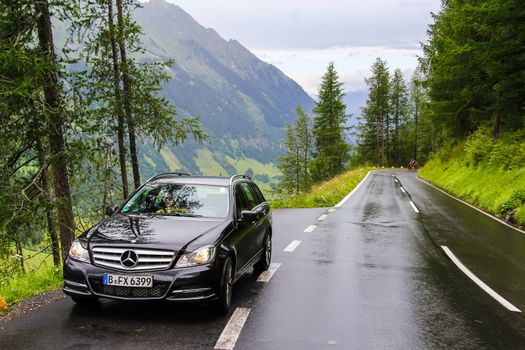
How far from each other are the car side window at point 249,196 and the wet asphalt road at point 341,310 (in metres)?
1.19

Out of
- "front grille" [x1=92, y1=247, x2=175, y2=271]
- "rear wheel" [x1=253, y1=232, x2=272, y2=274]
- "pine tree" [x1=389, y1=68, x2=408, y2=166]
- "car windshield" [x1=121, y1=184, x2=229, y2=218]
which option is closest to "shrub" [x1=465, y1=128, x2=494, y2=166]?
"rear wheel" [x1=253, y1=232, x2=272, y2=274]

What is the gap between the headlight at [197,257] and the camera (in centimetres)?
550

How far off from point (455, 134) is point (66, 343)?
135 feet

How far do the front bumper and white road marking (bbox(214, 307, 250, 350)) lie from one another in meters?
0.38

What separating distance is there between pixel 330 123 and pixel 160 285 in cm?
6062

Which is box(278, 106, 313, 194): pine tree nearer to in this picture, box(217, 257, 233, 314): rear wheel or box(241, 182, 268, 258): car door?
box(241, 182, 268, 258): car door

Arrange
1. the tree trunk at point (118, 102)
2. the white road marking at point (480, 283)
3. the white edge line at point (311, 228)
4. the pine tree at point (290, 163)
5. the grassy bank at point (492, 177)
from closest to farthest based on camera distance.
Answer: the white road marking at point (480, 283)
the white edge line at point (311, 228)
the tree trunk at point (118, 102)
the grassy bank at point (492, 177)
the pine tree at point (290, 163)

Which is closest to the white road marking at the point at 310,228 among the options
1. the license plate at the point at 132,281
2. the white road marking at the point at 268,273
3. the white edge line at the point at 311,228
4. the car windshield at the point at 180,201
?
the white edge line at the point at 311,228

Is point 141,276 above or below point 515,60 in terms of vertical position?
below

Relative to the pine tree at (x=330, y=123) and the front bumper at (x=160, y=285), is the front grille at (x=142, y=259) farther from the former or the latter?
the pine tree at (x=330, y=123)

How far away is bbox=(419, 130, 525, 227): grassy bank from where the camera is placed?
1767cm

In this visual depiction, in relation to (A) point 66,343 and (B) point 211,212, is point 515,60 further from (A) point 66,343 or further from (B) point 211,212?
(A) point 66,343

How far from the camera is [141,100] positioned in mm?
16281

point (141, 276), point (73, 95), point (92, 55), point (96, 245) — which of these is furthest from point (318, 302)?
point (92, 55)
